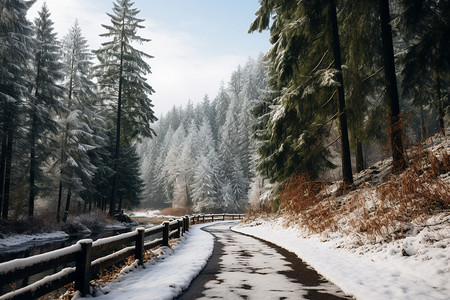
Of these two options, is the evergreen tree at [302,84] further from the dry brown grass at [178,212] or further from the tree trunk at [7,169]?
the dry brown grass at [178,212]

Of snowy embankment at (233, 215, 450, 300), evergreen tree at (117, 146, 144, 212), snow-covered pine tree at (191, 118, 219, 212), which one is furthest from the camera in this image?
snow-covered pine tree at (191, 118, 219, 212)

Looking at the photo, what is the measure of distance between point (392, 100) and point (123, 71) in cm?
2451

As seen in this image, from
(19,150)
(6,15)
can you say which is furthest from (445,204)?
(19,150)

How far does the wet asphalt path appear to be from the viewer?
5078 mm

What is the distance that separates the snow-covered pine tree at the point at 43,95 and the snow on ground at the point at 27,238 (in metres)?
3.93

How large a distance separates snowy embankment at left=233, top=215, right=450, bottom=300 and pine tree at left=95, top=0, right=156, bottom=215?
25499mm

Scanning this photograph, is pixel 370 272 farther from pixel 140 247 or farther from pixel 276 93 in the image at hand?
pixel 276 93

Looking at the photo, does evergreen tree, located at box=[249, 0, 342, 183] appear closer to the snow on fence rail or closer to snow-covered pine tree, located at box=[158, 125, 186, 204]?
the snow on fence rail

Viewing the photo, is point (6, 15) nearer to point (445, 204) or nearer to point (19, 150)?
point (19, 150)

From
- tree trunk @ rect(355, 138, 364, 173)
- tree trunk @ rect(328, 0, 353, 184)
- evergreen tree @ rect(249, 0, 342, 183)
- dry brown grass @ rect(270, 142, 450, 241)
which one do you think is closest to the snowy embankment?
dry brown grass @ rect(270, 142, 450, 241)

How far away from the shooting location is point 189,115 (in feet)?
327

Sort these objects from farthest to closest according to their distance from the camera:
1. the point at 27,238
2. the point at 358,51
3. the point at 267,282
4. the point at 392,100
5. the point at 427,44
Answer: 1. the point at 27,238
2. the point at 358,51
3. the point at 392,100
4. the point at 427,44
5. the point at 267,282

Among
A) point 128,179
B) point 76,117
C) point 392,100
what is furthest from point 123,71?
point 392,100

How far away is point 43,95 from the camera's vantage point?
78.1 ft
